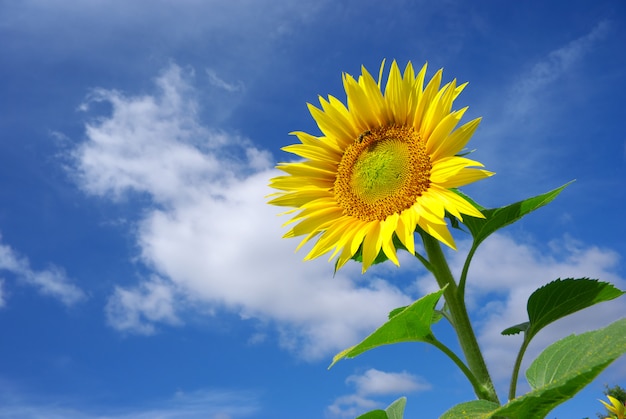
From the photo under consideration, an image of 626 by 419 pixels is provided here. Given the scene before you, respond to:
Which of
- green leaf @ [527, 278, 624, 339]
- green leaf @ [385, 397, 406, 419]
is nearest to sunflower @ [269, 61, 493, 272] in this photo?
green leaf @ [527, 278, 624, 339]

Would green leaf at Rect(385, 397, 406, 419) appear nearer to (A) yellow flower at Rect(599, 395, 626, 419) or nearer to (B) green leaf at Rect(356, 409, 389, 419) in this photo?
(B) green leaf at Rect(356, 409, 389, 419)

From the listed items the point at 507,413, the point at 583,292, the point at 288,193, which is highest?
the point at 288,193

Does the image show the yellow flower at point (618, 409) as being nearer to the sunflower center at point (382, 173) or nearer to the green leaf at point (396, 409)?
the green leaf at point (396, 409)

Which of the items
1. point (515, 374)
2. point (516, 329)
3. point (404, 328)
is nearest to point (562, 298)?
point (516, 329)

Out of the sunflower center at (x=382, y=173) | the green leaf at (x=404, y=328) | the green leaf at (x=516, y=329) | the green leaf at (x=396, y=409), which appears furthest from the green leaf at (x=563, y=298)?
the green leaf at (x=396, y=409)

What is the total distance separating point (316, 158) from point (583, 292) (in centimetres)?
161

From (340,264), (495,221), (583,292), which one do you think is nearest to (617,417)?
(583,292)

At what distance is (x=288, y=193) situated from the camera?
11.2ft

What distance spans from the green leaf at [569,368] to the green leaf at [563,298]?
178 millimetres

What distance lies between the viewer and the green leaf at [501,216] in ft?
9.52

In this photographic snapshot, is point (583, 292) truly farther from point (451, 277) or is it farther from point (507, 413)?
point (507, 413)

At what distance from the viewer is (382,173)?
332cm

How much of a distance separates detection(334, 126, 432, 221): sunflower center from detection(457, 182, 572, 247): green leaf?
284 mm

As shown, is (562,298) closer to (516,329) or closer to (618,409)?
(516,329)
